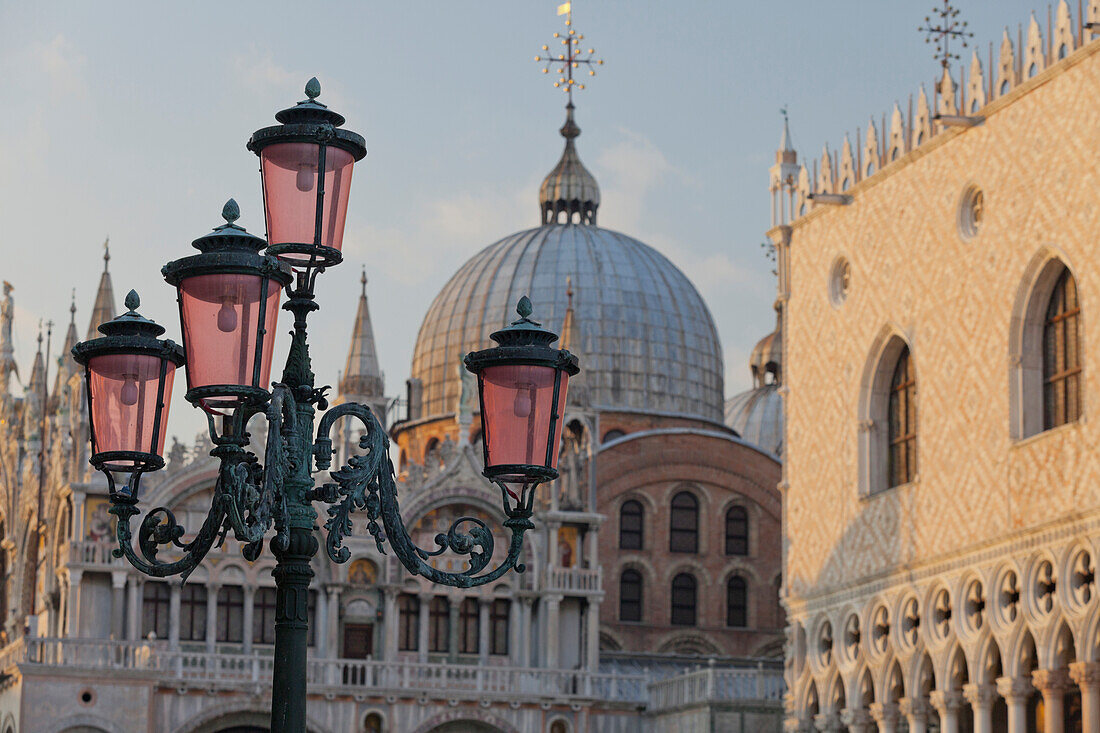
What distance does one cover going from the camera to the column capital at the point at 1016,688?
20953 mm

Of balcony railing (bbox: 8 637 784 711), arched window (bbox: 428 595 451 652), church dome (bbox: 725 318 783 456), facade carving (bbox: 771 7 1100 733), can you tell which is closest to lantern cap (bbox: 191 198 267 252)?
facade carving (bbox: 771 7 1100 733)

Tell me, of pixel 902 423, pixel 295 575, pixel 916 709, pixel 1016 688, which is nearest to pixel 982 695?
pixel 1016 688

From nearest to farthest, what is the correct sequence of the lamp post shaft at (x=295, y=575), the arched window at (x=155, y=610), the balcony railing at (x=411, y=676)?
the lamp post shaft at (x=295, y=575) → the balcony railing at (x=411, y=676) → the arched window at (x=155, y=610)

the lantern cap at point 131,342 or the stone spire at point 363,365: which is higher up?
the stone spire at point 363,365

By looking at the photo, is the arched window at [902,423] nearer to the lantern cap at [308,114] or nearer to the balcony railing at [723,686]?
the balcony railing at [723,686]

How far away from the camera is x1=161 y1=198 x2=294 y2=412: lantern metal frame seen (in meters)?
7.30

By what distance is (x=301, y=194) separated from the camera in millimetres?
7875

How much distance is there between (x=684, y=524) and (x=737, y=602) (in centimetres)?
168

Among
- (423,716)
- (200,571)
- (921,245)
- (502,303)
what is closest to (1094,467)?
(921,245)

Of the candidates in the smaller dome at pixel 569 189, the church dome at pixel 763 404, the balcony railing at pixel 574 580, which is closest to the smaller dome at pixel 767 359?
the church dome at pixel 763 404

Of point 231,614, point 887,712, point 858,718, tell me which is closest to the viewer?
point 887,712

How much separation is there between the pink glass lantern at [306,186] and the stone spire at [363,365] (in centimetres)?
2926

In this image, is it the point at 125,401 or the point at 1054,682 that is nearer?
the point at 125,401

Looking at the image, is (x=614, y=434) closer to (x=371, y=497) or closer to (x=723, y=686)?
(x=723, y=686)
